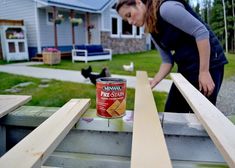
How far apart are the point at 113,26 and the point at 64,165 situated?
1493cm

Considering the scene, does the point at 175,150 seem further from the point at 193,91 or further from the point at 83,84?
the point at 83,84

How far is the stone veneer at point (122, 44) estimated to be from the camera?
14609 mm

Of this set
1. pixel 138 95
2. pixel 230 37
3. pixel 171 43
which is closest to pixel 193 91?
pixel 138 95

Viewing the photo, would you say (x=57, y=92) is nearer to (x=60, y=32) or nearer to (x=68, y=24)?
(x=60, y=32)

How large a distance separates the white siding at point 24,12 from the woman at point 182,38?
10.7 metres

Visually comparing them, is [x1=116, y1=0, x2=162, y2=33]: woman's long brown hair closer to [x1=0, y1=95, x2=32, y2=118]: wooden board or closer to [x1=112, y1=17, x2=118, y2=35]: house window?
[x1=0, y1=95, x2=32, y2=118]: wooden board

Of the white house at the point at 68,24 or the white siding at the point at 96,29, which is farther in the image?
the white siding at the point at 96,29

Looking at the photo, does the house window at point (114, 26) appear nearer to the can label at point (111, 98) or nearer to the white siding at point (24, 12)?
the white siding at point (24, 12)

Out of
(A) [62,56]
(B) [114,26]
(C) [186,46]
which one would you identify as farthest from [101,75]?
(B) [114,26]

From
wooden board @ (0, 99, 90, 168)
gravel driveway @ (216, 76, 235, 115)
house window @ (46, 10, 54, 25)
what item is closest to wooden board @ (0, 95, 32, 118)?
wooden board @ (0, 99, 90, 168)

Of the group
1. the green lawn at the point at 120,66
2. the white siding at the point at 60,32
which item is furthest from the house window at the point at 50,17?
the green lawn at the point at 120,66

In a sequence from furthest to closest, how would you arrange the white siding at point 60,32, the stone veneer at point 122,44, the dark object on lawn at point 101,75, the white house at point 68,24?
the stone veneer at point 122,44 → the white siding at point 60,32 → the white house at point 68,24 → the dark object on lawn at point 101,75

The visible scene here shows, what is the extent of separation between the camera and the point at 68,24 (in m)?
13.1

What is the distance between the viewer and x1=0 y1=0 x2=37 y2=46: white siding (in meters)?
11.5
